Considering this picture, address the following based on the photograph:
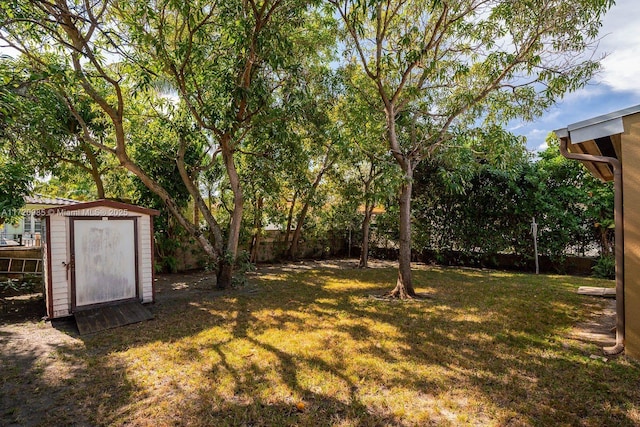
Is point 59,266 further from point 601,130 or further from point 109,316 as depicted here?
point 601,130

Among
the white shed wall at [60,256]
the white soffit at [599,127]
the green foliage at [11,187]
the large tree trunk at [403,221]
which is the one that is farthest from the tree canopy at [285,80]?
the white soffit at [599,127]

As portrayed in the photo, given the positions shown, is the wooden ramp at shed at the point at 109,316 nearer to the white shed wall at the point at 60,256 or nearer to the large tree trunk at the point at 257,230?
the white shed wall at the point at 60,256

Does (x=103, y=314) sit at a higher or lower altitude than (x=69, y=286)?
lower

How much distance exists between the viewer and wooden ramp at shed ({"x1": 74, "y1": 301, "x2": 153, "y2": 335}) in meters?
4.69

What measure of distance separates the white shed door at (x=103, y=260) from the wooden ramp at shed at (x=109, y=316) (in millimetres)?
219

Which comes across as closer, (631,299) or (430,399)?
(430,399)

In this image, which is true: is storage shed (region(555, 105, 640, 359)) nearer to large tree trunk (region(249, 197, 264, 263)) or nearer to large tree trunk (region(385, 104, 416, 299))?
large tree trunk (region(385, 104, 416, 299))

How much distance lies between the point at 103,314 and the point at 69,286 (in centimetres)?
69

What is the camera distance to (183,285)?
7848 mm

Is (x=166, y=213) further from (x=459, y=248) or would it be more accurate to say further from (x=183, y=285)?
(x=459, y=248)

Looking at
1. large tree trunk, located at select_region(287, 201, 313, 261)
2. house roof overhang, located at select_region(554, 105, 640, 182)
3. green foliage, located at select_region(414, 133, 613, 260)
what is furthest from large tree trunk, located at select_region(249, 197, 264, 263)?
house roof overhang, located at select_region(554, 105, 640, 182)

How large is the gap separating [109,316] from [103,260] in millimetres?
986

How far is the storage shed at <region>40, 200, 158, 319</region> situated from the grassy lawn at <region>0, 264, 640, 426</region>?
82 centimetres

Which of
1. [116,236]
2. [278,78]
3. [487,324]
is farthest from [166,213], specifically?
[487,324]
